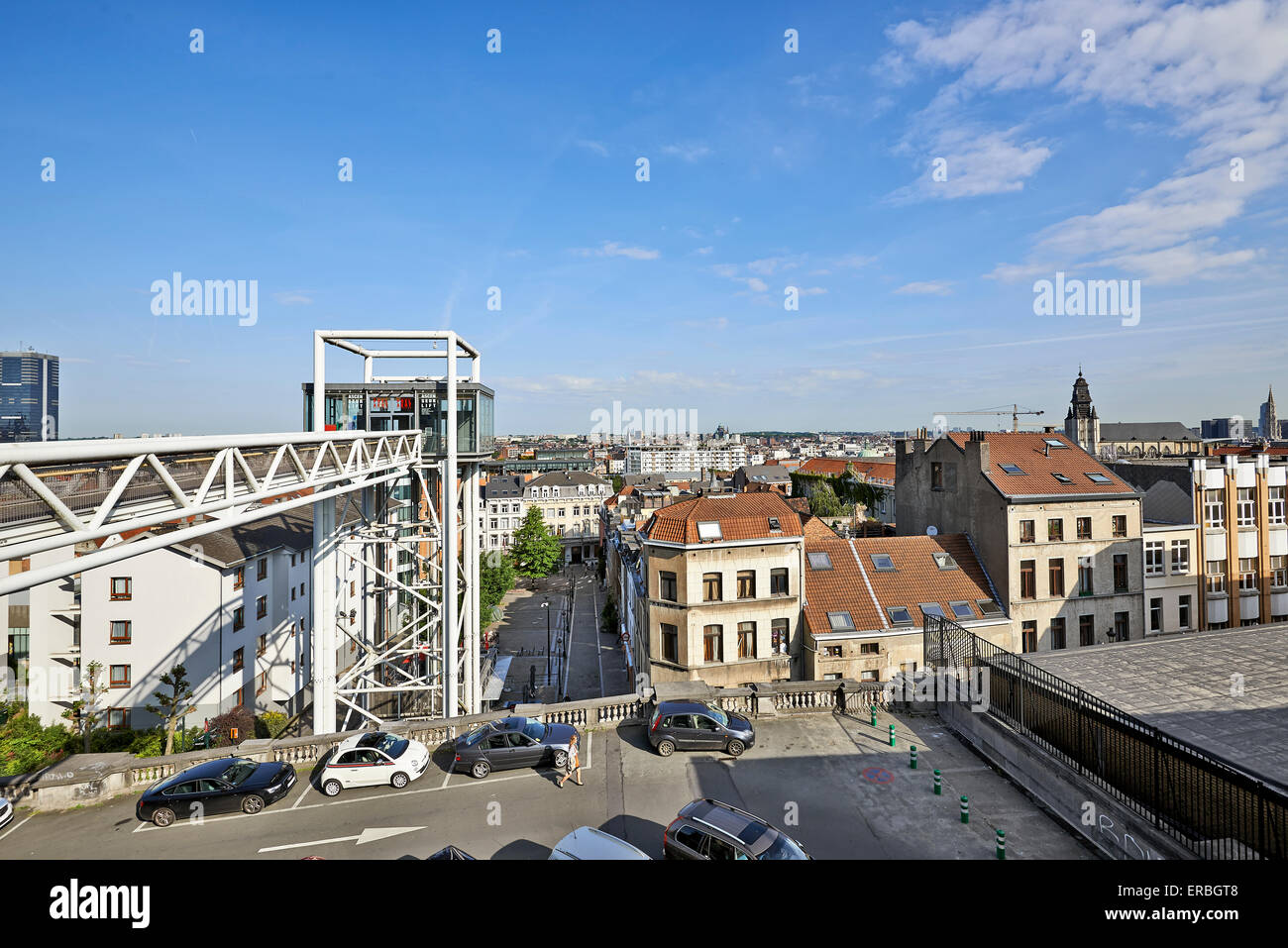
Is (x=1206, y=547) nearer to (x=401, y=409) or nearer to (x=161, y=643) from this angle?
(x=401, y=409)

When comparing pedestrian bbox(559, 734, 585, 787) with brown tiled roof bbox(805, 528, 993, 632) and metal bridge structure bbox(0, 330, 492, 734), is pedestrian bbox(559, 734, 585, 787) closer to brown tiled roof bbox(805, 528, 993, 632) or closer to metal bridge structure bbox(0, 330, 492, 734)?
metal bridge structure bbox(0, 330, 492, 734)

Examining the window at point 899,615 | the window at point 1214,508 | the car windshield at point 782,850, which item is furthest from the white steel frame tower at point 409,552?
the window at point 1214,508

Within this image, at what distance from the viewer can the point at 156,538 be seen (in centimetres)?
860

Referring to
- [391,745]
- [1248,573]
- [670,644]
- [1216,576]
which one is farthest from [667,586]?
[1248,573]

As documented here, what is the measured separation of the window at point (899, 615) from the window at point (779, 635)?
5.41 m

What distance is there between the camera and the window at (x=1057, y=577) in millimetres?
32500

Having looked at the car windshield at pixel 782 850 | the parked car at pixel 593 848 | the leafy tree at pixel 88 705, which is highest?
the parked car at pixel 593 848

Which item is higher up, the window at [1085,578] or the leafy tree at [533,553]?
the window at [1085,578]

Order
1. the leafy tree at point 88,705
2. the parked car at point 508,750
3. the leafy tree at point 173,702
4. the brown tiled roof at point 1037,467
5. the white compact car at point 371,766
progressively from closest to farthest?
the white compact car at point 371,766 < the parked car at point 508,750 < the leafy tree at point 173,702 < the leafy tree at point 88,705 < the brown tiled roof at point 1037,467

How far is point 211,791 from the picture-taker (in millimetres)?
14812

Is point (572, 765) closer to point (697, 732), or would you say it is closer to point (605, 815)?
point (605, 815)

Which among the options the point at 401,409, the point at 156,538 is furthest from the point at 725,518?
the point at 156,538

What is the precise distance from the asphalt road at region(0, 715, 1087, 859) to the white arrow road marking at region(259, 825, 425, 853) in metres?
0.04

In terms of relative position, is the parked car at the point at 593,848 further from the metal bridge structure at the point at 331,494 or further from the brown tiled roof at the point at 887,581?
the brown tiled roof at the point at 887,581
